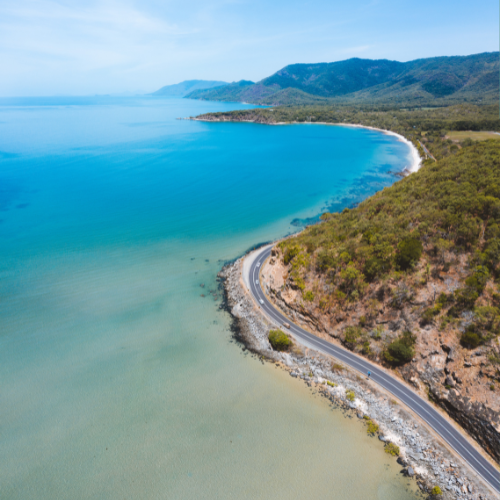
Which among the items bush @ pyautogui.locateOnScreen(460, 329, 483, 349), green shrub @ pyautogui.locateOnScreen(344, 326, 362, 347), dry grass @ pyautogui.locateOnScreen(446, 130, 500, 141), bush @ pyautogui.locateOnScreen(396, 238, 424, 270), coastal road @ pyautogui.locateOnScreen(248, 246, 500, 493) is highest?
dry grass @ pyautogui.locateOnScreen(446, 130, 500, 141)

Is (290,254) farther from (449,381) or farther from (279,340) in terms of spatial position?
(449,381)

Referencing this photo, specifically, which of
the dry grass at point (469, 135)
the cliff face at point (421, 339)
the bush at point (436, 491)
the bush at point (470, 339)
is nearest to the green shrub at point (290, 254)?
the cliff face at point (421, 339)

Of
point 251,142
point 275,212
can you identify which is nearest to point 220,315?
point 275,212

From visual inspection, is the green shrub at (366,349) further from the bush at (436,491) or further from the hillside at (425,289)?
the bush at (436,491)

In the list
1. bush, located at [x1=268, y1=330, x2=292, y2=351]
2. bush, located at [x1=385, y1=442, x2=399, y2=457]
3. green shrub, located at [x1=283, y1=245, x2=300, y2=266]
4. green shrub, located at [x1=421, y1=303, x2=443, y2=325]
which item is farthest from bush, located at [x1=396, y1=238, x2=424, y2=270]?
bush, located at [x1=385, y1=442, x2=399, y2=457]

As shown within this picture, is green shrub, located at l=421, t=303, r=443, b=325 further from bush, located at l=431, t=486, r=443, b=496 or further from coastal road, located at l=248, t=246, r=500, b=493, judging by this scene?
bush, located at l=431, t=486, r=443, b=496

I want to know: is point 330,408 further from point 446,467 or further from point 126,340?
point 126,340
